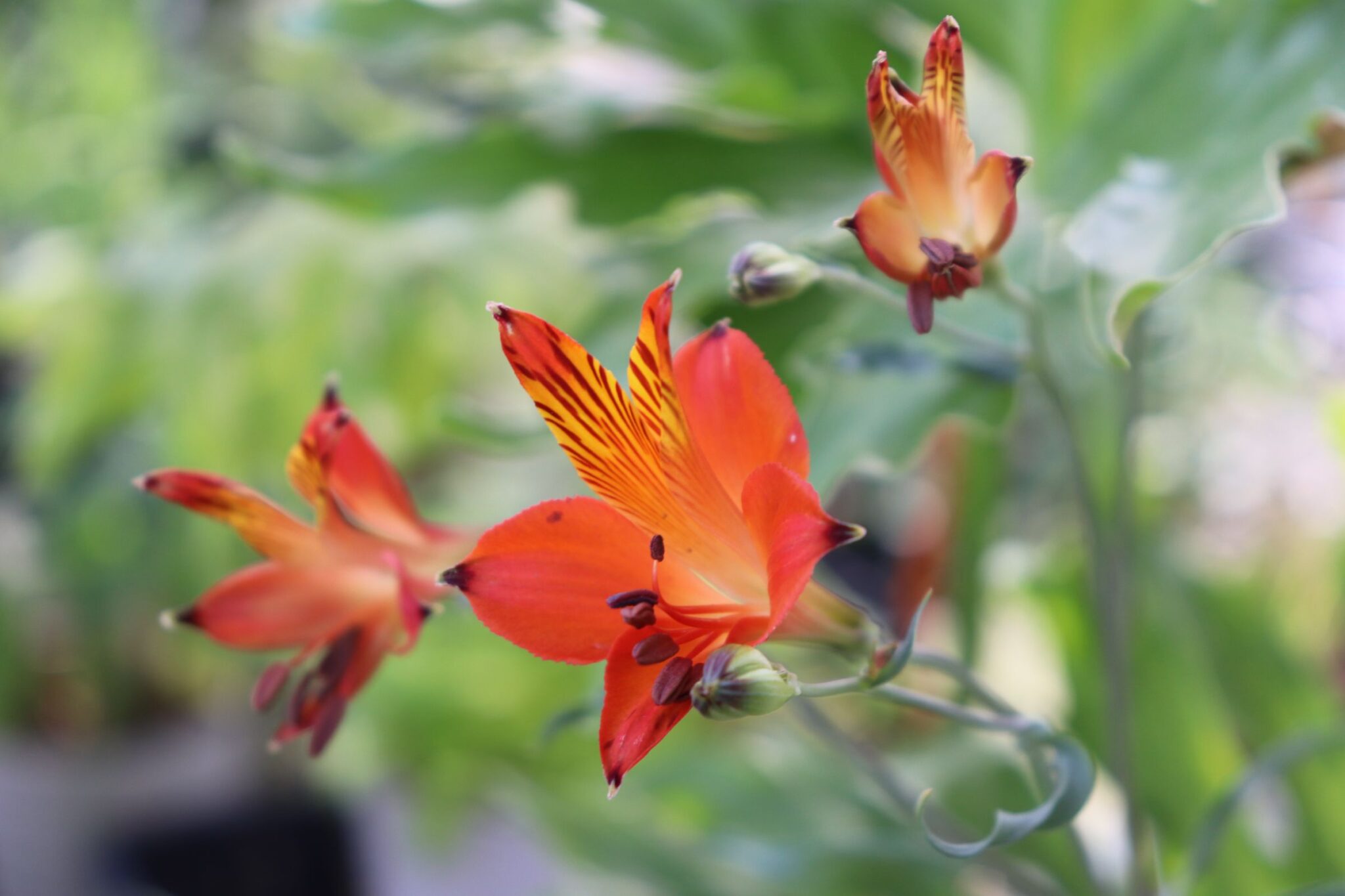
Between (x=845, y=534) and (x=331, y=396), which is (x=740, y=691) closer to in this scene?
A: (x=845, y=534)

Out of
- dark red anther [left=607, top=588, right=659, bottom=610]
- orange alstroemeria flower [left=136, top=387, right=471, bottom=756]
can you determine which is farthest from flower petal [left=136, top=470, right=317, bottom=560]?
dark red anther [left=607, top=588, right=659, bottom=610]

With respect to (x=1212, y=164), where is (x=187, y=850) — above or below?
below

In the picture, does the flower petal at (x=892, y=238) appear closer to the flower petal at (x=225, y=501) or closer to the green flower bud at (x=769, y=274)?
the green flower bud at (x=769, y=274)

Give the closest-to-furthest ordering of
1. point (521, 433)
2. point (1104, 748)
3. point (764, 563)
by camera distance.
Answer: point (764, 563) → point (521, 433) → point (1104, 748)

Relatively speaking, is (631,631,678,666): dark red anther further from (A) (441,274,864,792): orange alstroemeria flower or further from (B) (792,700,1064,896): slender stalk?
(B) (792,700,1064,896): slender stalk

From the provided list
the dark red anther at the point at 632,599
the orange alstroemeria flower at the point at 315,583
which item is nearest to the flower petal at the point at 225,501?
the orange alstroemeria flower at the point at 315,583

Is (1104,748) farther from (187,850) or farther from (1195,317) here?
(187,850)

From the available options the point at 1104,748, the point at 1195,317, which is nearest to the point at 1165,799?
the point at 1104,748
